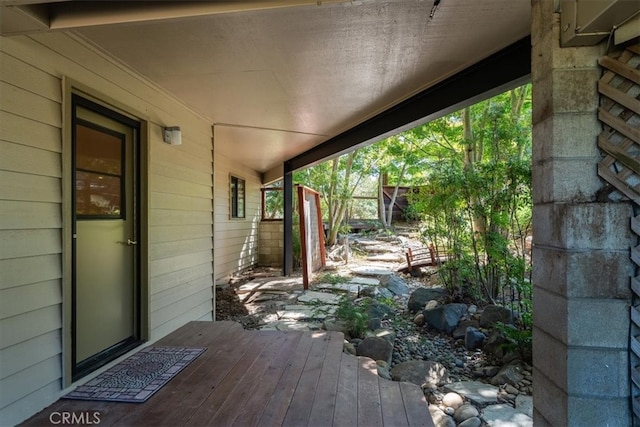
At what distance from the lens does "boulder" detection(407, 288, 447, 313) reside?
4.76 m

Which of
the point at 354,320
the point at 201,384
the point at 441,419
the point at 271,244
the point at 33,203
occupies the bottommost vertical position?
the point at 441,419

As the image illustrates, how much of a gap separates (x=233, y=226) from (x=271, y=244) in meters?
1.79

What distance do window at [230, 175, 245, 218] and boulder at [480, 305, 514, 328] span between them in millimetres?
5236

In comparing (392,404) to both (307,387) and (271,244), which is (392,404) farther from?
(271,244)

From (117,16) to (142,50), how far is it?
2.09 feet

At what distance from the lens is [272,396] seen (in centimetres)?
201

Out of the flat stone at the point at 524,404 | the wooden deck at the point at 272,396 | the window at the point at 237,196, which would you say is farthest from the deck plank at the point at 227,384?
the window at the point at 237,196

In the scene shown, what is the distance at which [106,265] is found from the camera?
8.41 ft

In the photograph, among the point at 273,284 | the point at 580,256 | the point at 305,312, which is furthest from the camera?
the point at 273,284

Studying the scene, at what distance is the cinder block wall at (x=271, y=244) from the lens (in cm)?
887

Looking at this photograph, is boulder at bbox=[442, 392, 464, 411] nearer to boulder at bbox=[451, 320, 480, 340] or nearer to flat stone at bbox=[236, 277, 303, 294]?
boulder at bbox=[451, 320, 480, 340]

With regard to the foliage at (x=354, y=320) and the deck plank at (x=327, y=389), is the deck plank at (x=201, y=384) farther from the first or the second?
the foliage at (x=354, y=320)

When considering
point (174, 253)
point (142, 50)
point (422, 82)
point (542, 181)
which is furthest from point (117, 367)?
point (422, 82)

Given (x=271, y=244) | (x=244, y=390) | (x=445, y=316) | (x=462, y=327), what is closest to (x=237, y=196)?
(x=271, y=244)
